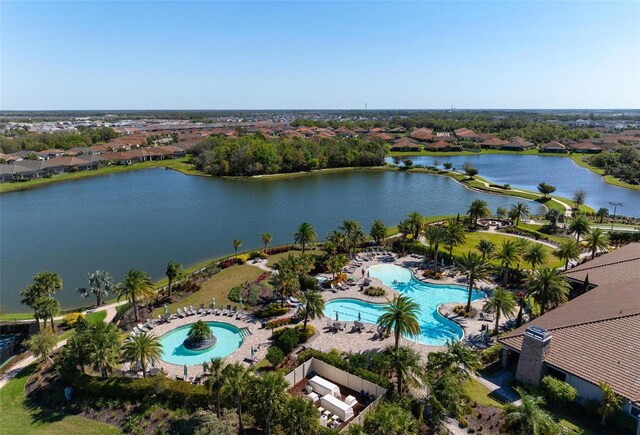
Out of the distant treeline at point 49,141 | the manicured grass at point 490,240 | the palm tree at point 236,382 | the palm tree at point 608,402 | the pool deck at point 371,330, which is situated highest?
the distant treeline at point 49,141

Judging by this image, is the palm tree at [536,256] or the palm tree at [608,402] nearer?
the palm tree at [608,402]

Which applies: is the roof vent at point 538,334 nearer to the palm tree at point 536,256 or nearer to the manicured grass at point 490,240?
the palm tree at point 536,256

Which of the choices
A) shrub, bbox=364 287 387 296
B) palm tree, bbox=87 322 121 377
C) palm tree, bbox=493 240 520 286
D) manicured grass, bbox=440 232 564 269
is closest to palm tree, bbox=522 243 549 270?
palm tree, bbox=493 240 520 286

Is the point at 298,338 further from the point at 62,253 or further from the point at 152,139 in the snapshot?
the point at 152,139

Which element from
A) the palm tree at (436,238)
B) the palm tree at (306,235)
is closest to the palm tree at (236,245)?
the palm tree at (306,235)

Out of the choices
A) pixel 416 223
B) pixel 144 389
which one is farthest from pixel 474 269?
pixel 144 389

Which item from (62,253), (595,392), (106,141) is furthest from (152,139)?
(595,392)

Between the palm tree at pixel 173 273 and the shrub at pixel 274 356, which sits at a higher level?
the palm tree at pixel 173 273
